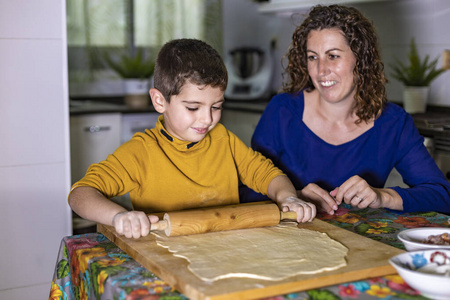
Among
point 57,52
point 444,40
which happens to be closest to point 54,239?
point 57,52

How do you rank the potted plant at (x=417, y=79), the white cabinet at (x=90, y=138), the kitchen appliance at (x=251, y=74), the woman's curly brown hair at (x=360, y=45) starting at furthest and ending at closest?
1. the kitchen appliance at (x=251, y=74)
2. the white cabinet at (x=90, y=138)
3. the potted plant at (x=417, y=79)
4. the woman's curly brown hair at (x=360, y=45)

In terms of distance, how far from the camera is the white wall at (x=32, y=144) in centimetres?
218

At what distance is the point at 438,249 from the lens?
946 millimetres

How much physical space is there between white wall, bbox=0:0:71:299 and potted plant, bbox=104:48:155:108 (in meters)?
1.60

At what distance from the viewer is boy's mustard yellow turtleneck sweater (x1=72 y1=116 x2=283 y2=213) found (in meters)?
1.38

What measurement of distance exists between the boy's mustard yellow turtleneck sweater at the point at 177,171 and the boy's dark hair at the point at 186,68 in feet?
0.47

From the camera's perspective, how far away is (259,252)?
1.04 metres

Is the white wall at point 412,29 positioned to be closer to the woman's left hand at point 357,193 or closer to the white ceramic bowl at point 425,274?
the woman's left hand at point 357,193

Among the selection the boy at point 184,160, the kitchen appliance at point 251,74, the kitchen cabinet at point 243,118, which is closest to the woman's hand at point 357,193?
the boy at point 184,160

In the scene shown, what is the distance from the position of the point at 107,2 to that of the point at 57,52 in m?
2.12

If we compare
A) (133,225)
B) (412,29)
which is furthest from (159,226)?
(412,29)

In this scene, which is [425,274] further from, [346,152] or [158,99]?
[346,152]

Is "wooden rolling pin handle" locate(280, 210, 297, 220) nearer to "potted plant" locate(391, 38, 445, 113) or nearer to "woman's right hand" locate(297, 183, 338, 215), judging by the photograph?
"woman's right hand" locate(297, 183, 338, 215)

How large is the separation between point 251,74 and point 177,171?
2.92m
